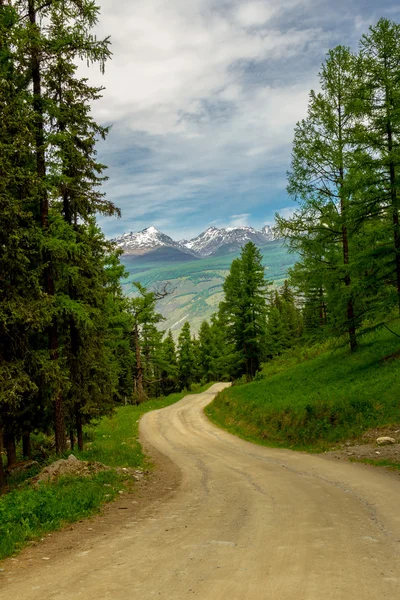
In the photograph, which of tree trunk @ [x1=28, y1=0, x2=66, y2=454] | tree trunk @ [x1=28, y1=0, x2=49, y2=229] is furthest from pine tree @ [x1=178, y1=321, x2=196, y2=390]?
tree trunk @ [x1=28, y1=0, x2=49, y2=229]

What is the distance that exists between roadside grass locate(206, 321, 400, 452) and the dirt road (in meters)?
4.88

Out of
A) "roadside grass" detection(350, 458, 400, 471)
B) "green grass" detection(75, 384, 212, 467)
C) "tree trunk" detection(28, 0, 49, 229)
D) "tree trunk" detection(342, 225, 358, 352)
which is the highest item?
"tree trunk" detection(28, 0, 49, 229)

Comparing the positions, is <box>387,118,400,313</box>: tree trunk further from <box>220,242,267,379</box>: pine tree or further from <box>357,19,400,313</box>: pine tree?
<box>220,242,267,379</box>: pine tree

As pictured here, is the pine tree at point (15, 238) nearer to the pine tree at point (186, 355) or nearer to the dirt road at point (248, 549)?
the dirt road at point (248, 549)

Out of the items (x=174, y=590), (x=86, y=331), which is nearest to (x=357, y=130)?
(x=86, y=331)

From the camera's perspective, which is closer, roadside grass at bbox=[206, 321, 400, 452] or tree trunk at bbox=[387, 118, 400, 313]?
roadside grass at bbox=[206, 321, 400, 452]

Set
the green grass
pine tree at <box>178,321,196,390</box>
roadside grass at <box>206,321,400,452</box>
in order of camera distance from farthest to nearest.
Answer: pine tree at <box>178,321,196,390</box>
roadside grass at <box>206,321,400,452</box>
the green grass

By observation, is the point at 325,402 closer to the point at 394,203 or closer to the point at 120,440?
the point at 394,203

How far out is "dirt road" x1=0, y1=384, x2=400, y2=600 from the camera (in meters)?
4.78

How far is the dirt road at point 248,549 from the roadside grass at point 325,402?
4878 mm

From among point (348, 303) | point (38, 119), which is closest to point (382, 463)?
point (348, 303)

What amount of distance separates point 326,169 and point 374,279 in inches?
304

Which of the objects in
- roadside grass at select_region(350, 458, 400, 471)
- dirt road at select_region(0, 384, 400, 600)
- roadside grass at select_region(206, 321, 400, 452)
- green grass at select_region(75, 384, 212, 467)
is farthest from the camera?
roadside grass at select_region(206, 321, 400, 452)

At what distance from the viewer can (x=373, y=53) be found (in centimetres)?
1731
